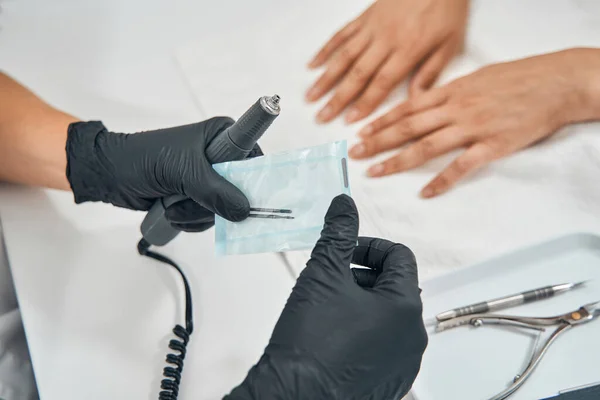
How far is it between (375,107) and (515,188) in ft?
0.81

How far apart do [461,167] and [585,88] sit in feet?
0.72

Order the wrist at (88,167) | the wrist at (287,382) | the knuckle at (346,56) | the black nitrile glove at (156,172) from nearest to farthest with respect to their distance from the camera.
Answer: the wrist at (287,382)
the black nitrile glove at (156,172)
the wrist at (88,167)
the knuckle at (346,56)

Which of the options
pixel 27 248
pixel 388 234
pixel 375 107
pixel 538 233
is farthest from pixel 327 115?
pixel 27 248

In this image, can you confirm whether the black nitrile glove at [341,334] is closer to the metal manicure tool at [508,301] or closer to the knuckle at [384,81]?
the metal manicure tool at [508,301]

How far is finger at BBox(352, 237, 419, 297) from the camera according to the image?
1.49 feet

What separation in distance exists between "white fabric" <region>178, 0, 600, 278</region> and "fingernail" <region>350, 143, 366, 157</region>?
17mm

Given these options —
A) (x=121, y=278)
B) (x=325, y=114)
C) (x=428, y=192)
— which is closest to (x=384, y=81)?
(x=325, y=114)

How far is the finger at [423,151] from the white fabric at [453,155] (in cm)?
1

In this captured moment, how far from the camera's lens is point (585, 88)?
2.36ft

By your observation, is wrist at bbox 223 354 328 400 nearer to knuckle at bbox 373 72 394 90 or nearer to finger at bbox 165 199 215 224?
finger at bbox 165 199 215 224

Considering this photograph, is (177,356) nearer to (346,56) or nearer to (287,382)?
(287,382)

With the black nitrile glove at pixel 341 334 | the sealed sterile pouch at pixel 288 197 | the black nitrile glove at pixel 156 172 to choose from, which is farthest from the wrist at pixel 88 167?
the black nitrile glove at pixel 341 334

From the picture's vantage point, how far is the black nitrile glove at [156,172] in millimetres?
518

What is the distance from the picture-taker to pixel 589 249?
2.07ft
